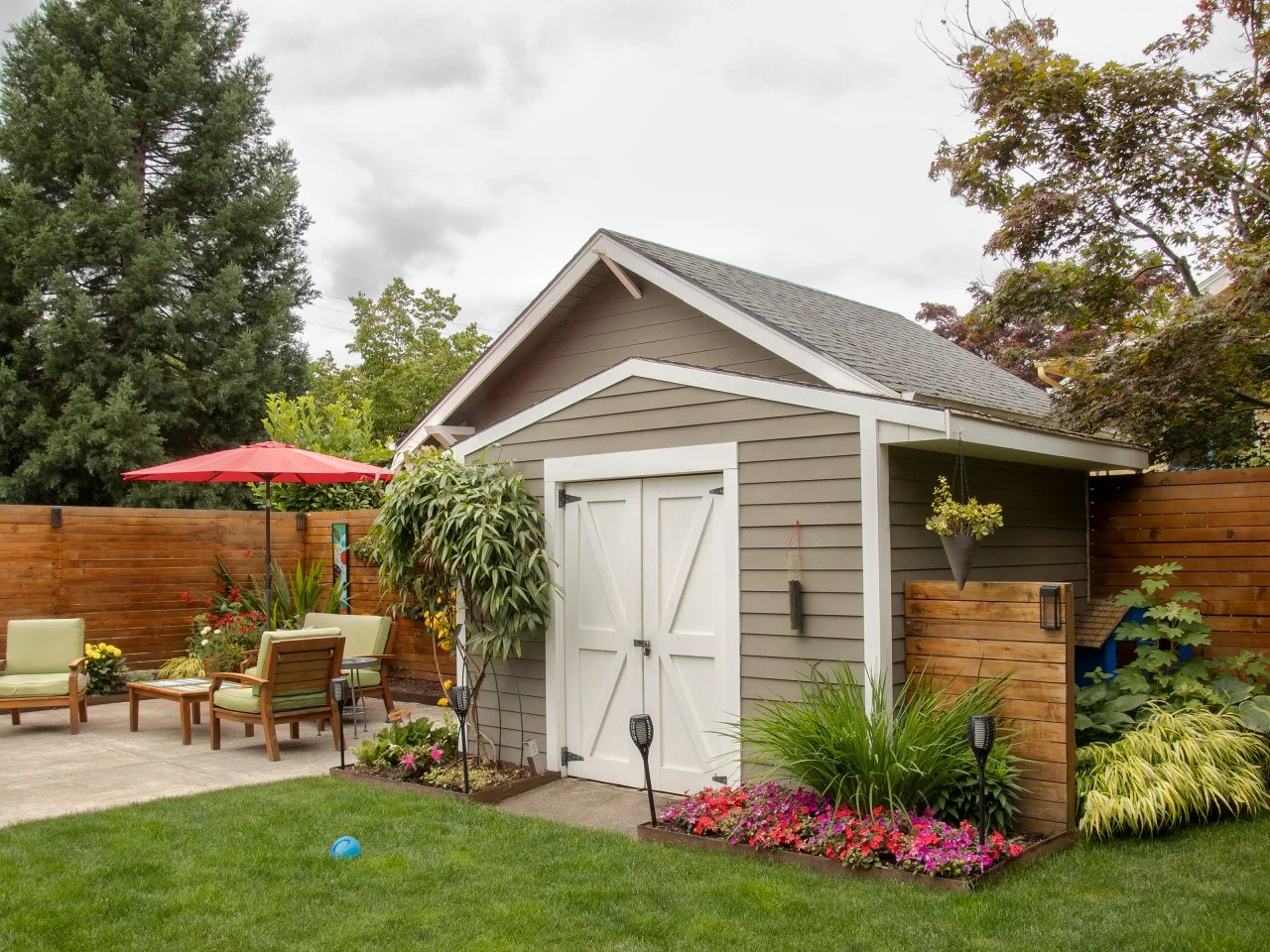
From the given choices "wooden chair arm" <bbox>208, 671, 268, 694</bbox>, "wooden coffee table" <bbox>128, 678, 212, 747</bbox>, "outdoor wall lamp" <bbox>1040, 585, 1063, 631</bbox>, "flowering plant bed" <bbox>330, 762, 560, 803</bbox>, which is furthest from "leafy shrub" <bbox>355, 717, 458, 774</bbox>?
"outdoor wall lamp" <bbox>1040, 585, 1063, 631</bbox>

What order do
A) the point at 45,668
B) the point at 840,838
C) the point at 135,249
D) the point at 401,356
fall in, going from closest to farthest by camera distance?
the point at 840,838, the point at 45,668, the point at 135,249, the point at 401,356

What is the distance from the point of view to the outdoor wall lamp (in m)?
5.13

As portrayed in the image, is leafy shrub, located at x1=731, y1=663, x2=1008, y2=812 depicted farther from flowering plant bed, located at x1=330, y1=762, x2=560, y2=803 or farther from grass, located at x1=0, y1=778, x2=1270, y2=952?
flowering plant bed, located at x1=330, y1=762, x2=560, y2=803

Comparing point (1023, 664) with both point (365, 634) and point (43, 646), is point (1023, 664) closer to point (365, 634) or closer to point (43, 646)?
point (365, 634)

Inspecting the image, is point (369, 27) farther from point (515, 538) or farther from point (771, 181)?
point (515, 538)

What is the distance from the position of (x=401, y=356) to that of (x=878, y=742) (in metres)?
31.1

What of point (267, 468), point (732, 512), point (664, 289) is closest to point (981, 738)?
point (732, 512)

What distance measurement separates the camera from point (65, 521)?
35.0 feet

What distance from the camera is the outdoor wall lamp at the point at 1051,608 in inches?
202

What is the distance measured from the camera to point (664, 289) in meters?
8.42

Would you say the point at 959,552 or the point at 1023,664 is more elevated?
the point at 959,552

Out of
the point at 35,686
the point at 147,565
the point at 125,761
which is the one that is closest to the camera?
the point at 125,761

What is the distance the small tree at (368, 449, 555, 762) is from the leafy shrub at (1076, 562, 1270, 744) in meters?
3.47

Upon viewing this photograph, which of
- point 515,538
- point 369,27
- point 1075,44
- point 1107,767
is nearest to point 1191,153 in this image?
point 1075,44
